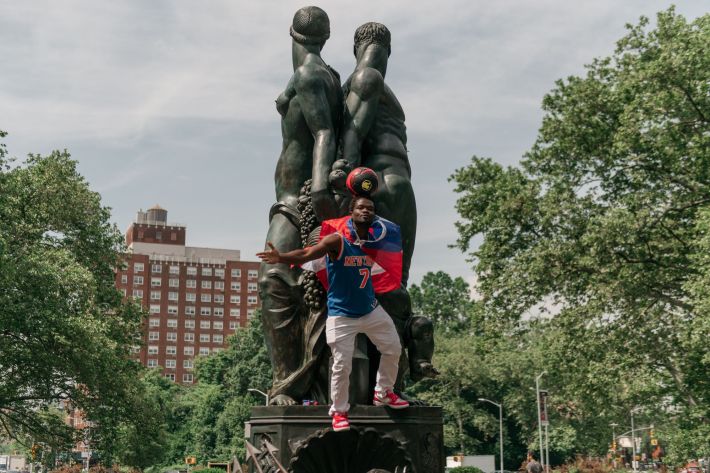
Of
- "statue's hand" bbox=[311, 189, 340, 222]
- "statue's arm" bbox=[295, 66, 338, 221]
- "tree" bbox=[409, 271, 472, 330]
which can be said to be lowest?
"statue's hand" bbox=[311, 189, 340, 222]

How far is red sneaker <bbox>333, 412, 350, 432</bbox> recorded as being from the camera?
591 cm

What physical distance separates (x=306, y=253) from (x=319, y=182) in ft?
4.97

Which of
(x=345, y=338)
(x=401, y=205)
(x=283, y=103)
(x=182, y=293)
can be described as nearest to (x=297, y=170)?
(x=283, y=103)

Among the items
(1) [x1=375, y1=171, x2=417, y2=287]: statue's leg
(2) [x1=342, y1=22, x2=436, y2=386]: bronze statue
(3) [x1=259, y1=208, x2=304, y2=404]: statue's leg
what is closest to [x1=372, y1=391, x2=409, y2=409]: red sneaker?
(2) [x1=342, y1=22, x2=436, y2=386]: bronze statue

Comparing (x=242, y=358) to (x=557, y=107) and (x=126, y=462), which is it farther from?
(x=557, y=107)

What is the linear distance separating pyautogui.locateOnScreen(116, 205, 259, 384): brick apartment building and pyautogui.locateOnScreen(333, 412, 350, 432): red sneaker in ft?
380

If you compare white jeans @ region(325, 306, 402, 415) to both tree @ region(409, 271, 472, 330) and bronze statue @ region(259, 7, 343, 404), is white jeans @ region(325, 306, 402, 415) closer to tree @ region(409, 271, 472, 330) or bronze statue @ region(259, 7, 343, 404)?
bronze statue @ region(259, 7, 343, 404)

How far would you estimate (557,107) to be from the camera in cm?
2702

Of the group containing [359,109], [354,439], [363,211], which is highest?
[359,109]

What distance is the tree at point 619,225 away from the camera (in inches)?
951

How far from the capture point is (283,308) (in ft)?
23.5

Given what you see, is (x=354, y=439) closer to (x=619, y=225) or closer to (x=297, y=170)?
(x=297, y=170)

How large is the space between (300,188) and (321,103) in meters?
0.74

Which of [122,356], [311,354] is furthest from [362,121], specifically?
[122,356]
